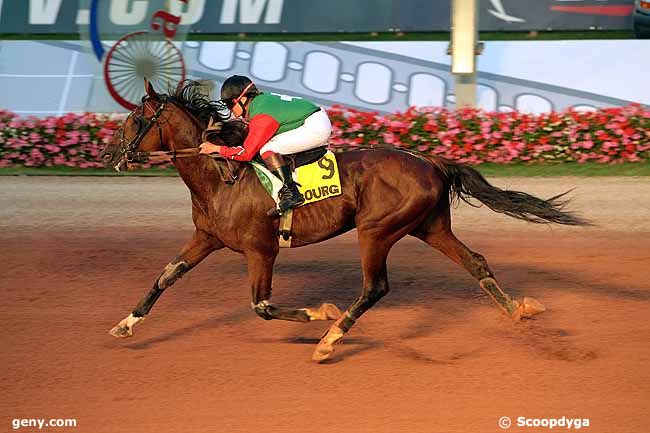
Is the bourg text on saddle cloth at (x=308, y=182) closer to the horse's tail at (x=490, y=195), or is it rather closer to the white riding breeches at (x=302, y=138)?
the white riding breeches at (x=302, y=138)

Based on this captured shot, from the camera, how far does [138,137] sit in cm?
634

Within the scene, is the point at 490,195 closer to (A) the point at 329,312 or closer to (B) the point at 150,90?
(A) the point at 329,312

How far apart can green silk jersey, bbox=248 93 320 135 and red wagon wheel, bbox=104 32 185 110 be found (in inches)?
419

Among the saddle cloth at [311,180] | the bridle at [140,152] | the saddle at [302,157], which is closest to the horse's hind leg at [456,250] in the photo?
the saddle cloth at [311,180]

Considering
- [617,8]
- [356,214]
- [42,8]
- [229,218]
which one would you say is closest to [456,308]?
[356,214]

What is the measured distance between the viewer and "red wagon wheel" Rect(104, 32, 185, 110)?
16672mm

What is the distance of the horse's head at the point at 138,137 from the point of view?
6.35 metres

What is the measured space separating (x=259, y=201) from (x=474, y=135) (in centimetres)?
815

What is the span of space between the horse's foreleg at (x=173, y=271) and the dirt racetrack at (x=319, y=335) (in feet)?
0.43

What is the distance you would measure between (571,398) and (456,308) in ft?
6.70

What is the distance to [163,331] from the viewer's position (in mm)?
6832

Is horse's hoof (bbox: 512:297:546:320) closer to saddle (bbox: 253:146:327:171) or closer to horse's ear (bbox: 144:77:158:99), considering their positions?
saddle (bbox: 253:146:327:171)

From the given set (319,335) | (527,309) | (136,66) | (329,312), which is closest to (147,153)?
(329,312)

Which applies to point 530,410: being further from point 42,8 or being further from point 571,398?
point 42,8
